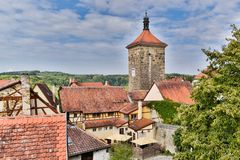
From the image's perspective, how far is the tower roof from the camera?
43559 mm

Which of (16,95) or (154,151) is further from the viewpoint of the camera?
(154,151)

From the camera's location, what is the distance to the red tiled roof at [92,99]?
111ft

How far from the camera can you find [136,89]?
4475cm

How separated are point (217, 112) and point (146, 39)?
Result: 34.4 metres

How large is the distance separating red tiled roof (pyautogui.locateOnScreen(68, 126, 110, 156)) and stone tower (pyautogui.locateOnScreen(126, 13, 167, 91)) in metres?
27.1

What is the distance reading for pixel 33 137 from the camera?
7.86m

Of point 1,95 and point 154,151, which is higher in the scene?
point 1,95

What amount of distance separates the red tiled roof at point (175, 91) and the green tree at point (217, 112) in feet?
67.7

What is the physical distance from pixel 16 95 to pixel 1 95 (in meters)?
0.68

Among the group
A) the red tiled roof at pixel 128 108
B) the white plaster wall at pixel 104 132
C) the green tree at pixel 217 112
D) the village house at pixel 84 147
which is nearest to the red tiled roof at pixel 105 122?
the white plaster wall at pixel 104 132

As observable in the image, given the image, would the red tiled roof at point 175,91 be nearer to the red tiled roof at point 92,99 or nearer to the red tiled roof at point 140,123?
the red tiled roof at point 140,123

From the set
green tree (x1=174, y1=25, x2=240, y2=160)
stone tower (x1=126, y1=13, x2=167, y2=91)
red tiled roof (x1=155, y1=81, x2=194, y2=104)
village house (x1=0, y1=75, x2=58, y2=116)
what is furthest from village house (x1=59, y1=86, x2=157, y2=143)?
village house (x1=0, y1=75, x2=58, y2=116)

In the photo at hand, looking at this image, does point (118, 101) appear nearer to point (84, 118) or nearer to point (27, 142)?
point (84, 118)

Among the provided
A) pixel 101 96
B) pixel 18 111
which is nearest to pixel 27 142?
pixel 18 111
